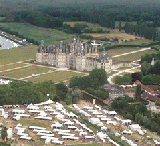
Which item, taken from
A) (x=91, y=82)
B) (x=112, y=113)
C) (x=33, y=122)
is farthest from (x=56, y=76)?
(x=33, y=122)

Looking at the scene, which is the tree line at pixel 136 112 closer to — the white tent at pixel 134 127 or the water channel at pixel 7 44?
the white tent at pixel 134 127

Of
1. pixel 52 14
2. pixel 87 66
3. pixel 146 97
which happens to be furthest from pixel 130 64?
pixel 52 14

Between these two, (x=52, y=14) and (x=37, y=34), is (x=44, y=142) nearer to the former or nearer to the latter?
(x=37, y=34)

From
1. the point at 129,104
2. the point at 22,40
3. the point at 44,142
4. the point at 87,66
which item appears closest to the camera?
the point at 44,142

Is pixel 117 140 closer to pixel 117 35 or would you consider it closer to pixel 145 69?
pixel 145 69

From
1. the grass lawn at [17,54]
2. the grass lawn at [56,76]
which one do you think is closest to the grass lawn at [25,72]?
the grass lawn at [56,76]

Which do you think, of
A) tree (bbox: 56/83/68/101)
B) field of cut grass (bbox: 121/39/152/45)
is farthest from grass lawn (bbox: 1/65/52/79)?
field of cut grass (bbox: 121/39/152/45)
